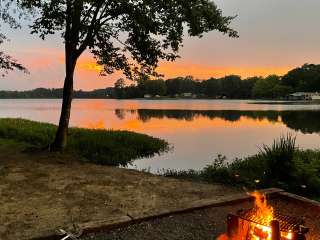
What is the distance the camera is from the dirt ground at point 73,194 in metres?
6.87

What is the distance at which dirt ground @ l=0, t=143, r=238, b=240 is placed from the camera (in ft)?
22.5

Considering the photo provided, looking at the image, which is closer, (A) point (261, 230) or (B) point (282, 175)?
(A) point (261, 230)

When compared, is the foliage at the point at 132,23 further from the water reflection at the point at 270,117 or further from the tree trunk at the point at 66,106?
the water reflection at the point at 270,117

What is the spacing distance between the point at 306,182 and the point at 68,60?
983 centimetres

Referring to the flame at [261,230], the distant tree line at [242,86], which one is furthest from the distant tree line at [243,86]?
the flame at [261,230]

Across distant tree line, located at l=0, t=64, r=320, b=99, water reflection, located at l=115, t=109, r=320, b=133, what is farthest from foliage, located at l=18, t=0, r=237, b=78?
distant tree line, located at l=0, t=64, r=320, b=99

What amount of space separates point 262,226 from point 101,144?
14387 millimetres

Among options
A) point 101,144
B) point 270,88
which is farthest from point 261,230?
point 270,88

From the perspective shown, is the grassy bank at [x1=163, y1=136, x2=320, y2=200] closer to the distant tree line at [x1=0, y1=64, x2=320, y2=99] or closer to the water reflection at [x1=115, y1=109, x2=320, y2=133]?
the water reflection at [x1=115, y1=109, x2=320, y2=133]

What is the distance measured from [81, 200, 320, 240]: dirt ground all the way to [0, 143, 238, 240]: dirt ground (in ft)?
1.55

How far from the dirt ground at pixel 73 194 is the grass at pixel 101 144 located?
3.61 metres

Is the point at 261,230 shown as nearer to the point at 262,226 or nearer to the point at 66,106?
the point at 262,226

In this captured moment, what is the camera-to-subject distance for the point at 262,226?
4883mm

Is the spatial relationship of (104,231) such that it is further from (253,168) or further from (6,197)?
(253,168)
